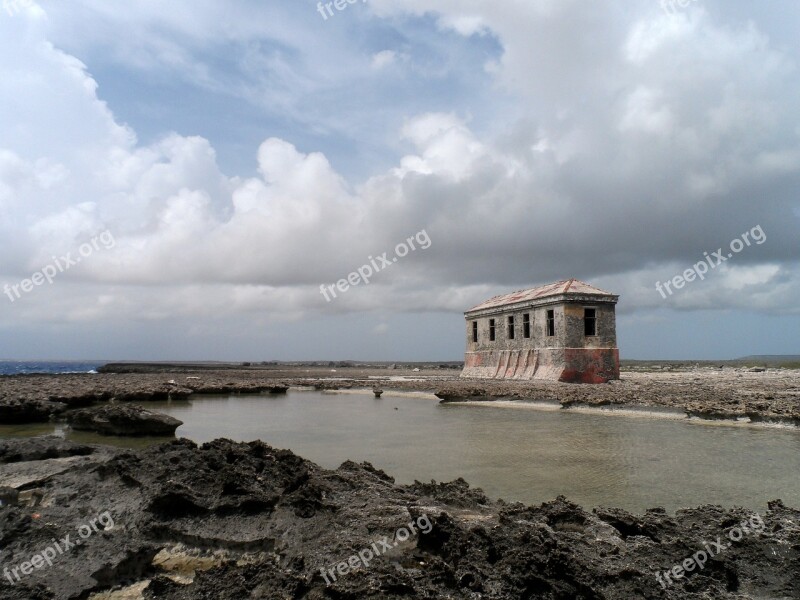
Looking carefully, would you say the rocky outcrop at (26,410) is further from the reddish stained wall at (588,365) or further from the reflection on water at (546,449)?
the reddish stained wall at (588,365)

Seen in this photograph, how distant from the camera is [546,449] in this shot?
431 inches

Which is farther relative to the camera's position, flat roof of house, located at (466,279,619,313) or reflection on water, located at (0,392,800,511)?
flat roof of house, located at (466,279,619,313)

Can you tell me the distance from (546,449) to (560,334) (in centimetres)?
1620

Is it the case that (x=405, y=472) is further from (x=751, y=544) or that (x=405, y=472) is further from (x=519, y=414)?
(x=519, y=414)

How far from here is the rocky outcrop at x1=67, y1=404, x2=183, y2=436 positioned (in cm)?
1323

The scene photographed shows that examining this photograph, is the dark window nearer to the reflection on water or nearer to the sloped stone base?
the sloped stone base

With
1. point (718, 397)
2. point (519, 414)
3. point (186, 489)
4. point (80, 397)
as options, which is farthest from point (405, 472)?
point (80, 397)

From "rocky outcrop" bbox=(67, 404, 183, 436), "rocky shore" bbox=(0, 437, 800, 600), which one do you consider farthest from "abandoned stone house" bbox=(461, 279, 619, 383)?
"rocky shore" bbox=(0, 437, 800, 600)

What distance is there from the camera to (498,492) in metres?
7.42

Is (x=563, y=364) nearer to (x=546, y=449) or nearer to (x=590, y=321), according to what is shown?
(x=590, y=321)

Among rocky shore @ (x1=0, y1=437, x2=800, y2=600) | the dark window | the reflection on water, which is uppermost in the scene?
the dark window

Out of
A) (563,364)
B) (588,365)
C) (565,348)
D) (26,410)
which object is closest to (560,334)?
(565,348)

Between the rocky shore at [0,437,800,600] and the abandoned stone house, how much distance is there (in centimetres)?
2099

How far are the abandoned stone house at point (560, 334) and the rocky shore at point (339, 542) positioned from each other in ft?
68.9
